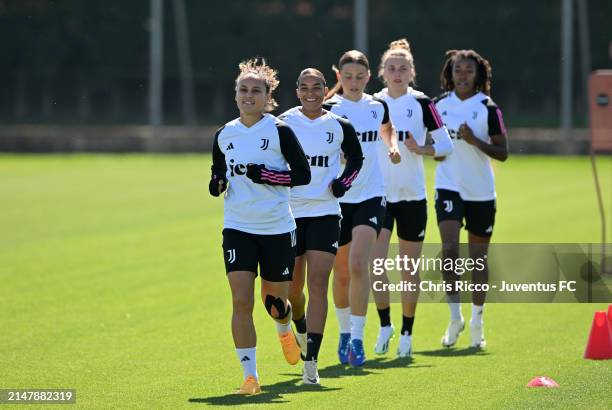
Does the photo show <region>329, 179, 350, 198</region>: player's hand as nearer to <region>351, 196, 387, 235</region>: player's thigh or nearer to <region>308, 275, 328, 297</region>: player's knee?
<region>308, 275, 328, 297</region>: player's knee

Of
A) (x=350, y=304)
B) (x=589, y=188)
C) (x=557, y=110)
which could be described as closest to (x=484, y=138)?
(x=350, y=304)

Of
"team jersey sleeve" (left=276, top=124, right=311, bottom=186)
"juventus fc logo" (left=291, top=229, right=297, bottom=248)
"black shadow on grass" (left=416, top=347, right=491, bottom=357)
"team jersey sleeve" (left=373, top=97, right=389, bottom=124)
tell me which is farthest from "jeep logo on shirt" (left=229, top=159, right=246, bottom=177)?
"black shadow on grass" (left=416, top=347, right=491, bottom=357)

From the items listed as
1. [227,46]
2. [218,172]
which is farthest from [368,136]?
[227,46]

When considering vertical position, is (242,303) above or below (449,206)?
below

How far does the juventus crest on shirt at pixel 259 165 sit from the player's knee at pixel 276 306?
529 millimetres

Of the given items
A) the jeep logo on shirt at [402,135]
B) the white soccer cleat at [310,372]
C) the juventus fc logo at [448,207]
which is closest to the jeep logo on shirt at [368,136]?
the jeep logo on shirt at [402,135]

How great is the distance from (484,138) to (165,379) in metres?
3.94

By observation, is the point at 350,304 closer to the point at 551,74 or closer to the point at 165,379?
the point at 165,379

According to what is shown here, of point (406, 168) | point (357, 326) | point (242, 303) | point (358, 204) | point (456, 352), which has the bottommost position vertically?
point (456, 352)

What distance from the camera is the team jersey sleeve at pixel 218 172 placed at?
875cm

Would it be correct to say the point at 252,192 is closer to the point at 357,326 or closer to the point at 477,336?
the point at 357,326

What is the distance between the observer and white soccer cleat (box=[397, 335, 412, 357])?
1055 centimetres

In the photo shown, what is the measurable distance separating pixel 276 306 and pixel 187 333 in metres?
2.65

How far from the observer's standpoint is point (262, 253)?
8.88 meters
